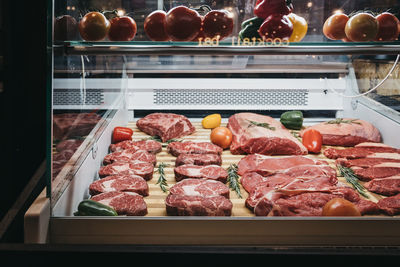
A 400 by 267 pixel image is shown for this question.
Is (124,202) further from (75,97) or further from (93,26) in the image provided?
(93,26)

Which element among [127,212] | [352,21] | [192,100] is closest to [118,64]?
[192,100]

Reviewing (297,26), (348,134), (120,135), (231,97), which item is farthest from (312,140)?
(120,135)

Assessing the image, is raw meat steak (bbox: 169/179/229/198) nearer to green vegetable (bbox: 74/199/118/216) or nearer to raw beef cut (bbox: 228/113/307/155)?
green vegetable (bbox: 74/199/118/216)

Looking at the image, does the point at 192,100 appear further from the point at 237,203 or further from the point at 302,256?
the point at 302,256

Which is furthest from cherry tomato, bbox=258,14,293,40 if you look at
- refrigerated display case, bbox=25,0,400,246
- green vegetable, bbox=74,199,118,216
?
green vegetable, bbox=74,199,118,216

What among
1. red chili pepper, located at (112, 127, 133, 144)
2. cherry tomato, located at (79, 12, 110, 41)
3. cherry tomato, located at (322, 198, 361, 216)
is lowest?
cherry tomato, located at (322, 198, 361, 216)

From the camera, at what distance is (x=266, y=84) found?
118 inches

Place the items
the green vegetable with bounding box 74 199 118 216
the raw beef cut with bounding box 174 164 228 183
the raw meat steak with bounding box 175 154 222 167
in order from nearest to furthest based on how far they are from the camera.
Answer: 1. the green vegetable with bounding box 74 199 118 216
2. the raw beef cut with bounding box 174 164 228 183
3. the raw meat steak with bounding box 175 154 222 167

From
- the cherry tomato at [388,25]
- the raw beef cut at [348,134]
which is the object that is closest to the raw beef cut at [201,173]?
the raw beef cut at [348,134]

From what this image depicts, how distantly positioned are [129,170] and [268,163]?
866 mm

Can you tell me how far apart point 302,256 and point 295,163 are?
1154 mm

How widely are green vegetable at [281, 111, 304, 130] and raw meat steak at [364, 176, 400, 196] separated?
983 mm

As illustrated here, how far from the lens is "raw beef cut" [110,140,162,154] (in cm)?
252

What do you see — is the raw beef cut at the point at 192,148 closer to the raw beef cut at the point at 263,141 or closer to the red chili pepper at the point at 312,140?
the raw beef cut at the point at 263,141
